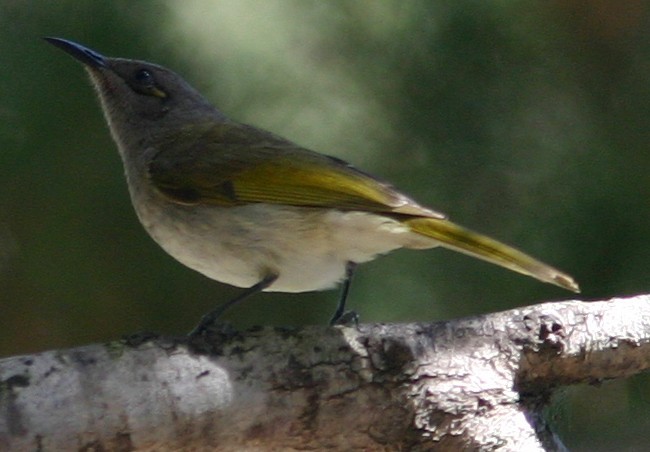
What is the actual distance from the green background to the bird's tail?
2.27 ft

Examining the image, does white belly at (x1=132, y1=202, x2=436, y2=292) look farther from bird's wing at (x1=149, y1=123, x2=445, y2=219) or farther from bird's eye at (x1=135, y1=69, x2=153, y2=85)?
bird's eye at (x1=135, y1=69, x2=153, y2=85)

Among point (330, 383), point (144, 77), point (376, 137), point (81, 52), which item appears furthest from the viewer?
point (144, 77)

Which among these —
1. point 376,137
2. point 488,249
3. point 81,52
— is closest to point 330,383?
point 488,249

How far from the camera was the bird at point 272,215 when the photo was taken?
124 inches

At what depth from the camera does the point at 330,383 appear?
2.84 m

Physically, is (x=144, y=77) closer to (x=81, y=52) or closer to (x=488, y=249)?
(x=81, y=52)

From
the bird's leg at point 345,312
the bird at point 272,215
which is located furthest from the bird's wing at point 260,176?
the bird's leg at point 345,312

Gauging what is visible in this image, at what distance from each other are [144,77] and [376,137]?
2.49 feet

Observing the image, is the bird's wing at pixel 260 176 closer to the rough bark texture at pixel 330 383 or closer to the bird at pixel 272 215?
the bird at pixel 272 215

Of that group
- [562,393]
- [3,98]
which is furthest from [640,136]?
[3,98]

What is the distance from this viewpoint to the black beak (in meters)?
3.52

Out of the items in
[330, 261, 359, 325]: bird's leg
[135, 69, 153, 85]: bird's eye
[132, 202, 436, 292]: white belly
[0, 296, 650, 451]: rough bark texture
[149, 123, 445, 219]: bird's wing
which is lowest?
[0, 296, 650, 451]: rough bark texture

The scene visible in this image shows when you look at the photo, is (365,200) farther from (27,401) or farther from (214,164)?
(27,401)

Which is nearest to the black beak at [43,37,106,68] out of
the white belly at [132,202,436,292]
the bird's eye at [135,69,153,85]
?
the bird's eye at [135,69,153,85]
